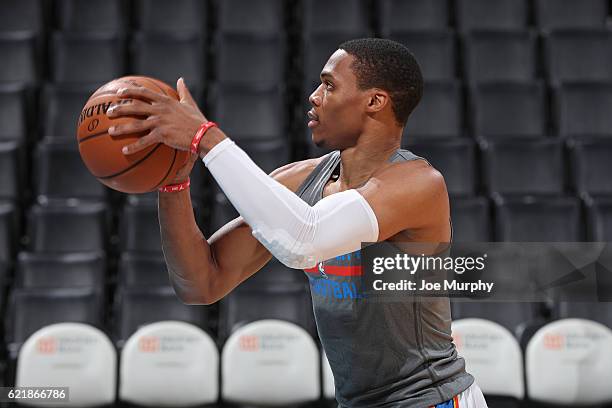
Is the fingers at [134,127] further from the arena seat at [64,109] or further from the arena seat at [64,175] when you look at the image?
the arena seat at [64,109]

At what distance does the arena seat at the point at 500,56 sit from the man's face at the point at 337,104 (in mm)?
3227

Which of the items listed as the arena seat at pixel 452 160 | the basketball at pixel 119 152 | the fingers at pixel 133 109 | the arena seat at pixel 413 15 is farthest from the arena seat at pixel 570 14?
the fingers at pixel 133 109

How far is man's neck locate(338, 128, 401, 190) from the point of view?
202 centimetres

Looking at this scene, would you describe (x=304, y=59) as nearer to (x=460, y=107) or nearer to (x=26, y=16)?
(x=460, y=107)

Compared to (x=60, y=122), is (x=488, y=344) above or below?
below

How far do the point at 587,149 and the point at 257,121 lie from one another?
1.82 meters

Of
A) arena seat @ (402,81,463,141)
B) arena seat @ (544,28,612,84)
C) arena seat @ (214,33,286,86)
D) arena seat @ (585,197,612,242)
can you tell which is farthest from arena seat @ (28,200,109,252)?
arena seat @ (544,28,612,84)

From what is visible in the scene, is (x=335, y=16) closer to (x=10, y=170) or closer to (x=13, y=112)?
(x=13, y=112)

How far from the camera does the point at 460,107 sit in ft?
15.8

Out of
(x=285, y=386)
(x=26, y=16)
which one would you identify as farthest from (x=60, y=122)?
(x=285, y=386)

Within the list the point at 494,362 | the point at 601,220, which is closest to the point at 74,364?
the point at 494,362

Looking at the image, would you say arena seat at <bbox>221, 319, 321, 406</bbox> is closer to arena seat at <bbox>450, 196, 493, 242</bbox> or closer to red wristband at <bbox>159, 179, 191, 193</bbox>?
arena seat at <bbox>450, 196, 493, 242</bbox>

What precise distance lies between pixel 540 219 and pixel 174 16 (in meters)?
2.63

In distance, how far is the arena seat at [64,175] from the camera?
4.46 m
